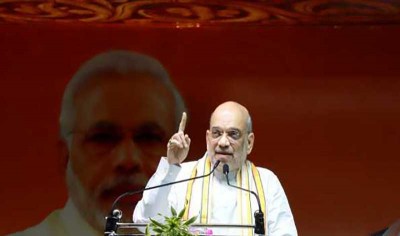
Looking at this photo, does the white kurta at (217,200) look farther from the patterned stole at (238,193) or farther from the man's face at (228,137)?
the man's face at (228,137)

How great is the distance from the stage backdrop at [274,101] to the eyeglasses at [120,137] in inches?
8.3

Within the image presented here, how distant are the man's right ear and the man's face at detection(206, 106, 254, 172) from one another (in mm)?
1728

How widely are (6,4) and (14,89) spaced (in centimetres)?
62

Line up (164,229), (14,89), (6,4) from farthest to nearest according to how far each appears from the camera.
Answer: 1. (14,89)
2. (6,4)
3. (164,229)

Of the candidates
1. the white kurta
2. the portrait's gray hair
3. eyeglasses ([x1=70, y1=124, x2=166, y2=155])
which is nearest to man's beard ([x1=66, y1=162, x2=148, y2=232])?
eyeglasses ([x1=70, y1=124, x2=166, y2=155])

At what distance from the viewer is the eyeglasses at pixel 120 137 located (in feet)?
19.4

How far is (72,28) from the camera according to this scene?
19.2ft

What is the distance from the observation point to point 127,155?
5.92 meters

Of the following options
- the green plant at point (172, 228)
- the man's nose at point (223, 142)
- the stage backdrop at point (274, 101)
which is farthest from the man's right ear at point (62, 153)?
the green plant at point (172, 228)

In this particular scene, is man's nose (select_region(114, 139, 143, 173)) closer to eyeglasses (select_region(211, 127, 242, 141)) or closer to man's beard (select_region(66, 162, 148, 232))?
man's beard (select_region(66, 162, 148, 232))

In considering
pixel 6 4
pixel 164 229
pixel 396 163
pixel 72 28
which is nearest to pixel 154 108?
pixel 72 28

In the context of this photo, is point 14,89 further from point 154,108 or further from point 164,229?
point 164,229

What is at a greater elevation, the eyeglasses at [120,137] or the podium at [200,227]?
the eyeglasses at [120,137]

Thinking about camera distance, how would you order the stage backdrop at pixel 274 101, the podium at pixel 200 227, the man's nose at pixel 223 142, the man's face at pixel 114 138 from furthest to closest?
the man's face at pixel 114 138 → the stage backdrop at pixel 274 101 → the man's nose at pixel 223 142 → the podium at pixel 200 227
